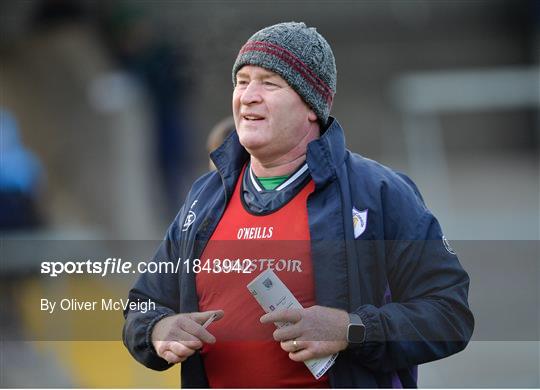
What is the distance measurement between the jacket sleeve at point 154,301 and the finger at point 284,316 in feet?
0.96

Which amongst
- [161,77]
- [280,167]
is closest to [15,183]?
[161,77]

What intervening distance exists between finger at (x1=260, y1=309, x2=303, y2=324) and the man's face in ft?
1.31

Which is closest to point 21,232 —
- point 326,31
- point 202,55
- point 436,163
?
point 202,55

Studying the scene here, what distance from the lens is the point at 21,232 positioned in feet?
15.9

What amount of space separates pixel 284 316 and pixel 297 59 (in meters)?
0.61

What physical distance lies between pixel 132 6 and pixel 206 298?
140 inches

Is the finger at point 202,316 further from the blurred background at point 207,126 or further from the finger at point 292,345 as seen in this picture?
the blurred background at point 207,126

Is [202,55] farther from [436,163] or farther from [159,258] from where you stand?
[436,163]

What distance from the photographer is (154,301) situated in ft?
7.65

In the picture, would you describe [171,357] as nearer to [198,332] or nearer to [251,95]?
[198,332]

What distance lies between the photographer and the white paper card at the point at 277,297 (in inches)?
82.9

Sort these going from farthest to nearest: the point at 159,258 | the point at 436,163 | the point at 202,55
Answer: the point at 436,163, the point at 202,55, the point at 159,258

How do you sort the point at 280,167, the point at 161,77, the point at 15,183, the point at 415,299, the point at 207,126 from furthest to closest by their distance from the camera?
the point at 207,126 < the point at 161,77 < the point at 15,183 < the point at 280,167 < the point at 415,299

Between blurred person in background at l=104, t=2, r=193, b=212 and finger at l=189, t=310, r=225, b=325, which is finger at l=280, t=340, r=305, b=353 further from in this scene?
blurred person in background at l=104, t=2, r=193, b=212
